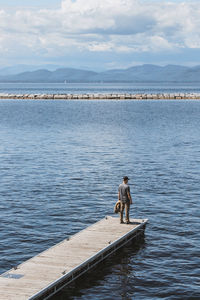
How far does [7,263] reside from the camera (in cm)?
2403

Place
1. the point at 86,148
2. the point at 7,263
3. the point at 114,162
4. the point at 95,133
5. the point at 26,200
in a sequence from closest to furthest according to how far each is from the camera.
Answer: the point at 7,263
the point at 26,200
the point at 114,162
the point at 86,148
the point at 95,133

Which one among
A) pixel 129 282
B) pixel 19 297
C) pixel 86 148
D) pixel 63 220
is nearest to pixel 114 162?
pixel 86 148

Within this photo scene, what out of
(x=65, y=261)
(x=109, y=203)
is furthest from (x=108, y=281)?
(x=109, y=203)

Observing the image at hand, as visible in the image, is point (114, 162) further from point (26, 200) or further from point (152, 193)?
point (26, 200)

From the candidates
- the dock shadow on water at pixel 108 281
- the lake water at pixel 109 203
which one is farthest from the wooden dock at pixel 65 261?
the lake water at pixel 109 203

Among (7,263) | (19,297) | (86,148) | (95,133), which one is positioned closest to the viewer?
(19,297)

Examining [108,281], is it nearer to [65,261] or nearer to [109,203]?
[65,261]

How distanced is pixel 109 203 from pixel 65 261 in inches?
529

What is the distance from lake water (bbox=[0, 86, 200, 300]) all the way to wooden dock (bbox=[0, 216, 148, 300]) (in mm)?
682

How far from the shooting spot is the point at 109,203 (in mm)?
35312

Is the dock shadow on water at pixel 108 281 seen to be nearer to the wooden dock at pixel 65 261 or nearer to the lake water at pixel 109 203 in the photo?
the lake water at pixel 109 203

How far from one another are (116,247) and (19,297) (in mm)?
8229

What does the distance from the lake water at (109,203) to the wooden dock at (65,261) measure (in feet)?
2.24

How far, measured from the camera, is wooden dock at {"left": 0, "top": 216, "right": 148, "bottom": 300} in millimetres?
19156
